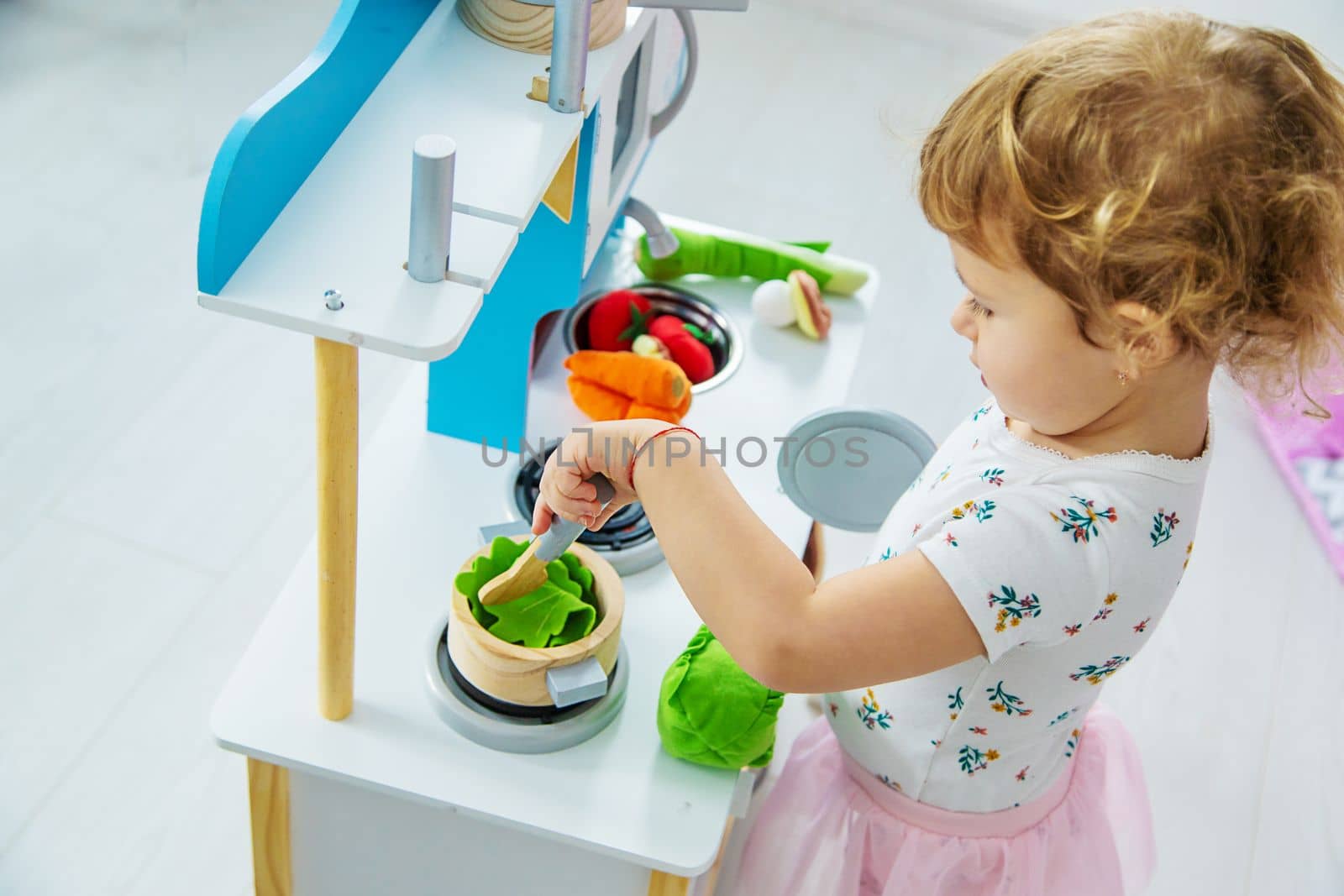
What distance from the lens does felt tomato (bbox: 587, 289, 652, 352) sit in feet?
4.74

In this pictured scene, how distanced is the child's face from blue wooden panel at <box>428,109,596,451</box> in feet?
1.38

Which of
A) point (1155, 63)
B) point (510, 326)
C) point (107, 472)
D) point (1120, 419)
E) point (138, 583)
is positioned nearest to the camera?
point (1155, 63)

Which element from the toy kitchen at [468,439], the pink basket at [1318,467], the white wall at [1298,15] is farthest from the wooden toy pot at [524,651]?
the white wall at [1298,15]

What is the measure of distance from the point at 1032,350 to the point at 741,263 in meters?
0.81

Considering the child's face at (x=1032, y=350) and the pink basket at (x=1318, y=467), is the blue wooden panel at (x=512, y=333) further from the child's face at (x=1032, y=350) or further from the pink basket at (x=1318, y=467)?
the pink basket at (x=1318, y=467)

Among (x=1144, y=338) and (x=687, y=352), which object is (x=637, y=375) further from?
(x=1144, y=338)

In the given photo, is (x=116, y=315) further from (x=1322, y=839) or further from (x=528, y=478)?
(x=1322, y=839)

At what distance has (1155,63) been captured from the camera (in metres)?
0.70

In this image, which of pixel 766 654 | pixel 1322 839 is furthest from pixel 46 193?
pixel 1322 839

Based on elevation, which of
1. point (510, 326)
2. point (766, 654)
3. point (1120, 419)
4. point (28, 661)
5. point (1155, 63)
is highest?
point (1155, 63)

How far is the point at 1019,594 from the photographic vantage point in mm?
783

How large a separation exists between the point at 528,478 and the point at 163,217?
1.11 metres

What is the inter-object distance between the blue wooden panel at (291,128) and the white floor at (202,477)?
0.38 metres

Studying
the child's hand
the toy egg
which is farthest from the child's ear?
the toy egg
